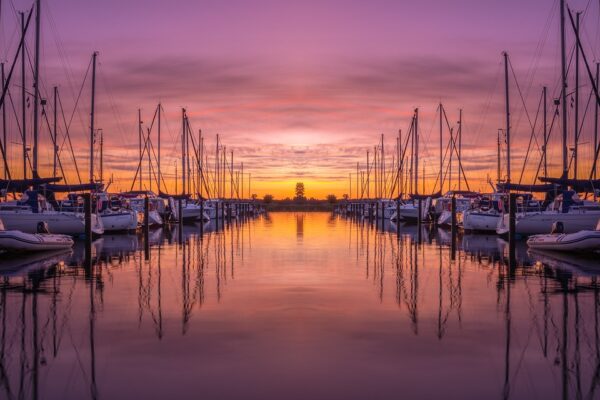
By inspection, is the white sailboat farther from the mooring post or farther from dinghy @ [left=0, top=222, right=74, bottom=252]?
the mooring post

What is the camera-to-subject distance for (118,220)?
43781 mm

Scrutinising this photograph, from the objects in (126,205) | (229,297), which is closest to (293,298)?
(229,297)

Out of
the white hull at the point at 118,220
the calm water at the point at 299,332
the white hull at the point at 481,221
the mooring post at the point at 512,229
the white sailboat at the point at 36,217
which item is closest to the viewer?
the calm water at the point at 299,332

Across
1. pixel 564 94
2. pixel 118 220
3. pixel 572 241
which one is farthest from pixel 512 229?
pixel 118 220

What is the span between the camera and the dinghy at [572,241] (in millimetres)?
25531

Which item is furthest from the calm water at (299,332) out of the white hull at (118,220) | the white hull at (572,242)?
the white hull at (118,220)

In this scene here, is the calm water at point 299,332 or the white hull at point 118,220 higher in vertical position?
the white hull at point 118,220

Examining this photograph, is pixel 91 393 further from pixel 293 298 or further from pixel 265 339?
pixel 293 298

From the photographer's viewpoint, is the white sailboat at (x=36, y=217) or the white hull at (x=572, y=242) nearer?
the white hull at (x=572, y=242)

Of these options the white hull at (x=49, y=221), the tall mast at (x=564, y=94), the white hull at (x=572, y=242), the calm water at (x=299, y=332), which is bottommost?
the calm water at (x=299, y=332)

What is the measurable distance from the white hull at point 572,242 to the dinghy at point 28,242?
1858cm

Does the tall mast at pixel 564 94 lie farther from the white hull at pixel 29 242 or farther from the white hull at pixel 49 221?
the white hull at pixel 29 242

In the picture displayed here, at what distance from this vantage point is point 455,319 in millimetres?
12867

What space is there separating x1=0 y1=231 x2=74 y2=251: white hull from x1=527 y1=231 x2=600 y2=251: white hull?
18.6 meters
